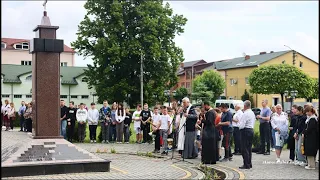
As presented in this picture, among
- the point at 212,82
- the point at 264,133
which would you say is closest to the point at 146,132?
the point at 264,133

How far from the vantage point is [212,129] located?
13.0 metres

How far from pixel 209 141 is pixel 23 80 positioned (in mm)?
54861

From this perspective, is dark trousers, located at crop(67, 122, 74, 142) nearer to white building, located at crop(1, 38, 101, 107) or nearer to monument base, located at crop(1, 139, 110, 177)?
monument base, located at crop(1, 139, 110, 177)

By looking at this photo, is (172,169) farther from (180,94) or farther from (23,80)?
(180,94)

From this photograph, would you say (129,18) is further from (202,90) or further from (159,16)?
(202,90)

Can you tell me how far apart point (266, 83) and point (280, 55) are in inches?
587

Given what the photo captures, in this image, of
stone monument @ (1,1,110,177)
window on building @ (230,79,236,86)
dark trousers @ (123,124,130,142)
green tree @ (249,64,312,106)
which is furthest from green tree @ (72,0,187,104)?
window on building @ (230,79,236,86)

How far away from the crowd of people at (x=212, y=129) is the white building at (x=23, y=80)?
38.4m

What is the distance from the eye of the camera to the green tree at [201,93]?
70.4 metres

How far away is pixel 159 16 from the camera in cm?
4384

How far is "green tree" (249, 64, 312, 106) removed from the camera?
5878 cm

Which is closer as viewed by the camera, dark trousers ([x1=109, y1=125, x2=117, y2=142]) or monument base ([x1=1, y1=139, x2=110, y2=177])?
monument base ([x1=1, y1=139, x2=110, y2=177])

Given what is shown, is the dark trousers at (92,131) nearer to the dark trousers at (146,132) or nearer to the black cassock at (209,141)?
the dark trousers at (146,132)

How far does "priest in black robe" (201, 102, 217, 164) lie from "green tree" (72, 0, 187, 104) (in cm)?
2796
